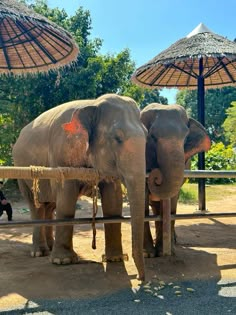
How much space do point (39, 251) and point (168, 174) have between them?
2.26m

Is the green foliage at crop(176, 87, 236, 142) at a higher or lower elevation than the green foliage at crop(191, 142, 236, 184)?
higher

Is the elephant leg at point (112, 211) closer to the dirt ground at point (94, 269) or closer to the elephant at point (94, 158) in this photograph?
the elephant at point (94, 158)

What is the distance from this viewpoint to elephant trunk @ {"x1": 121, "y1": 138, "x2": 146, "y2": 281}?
3.64m

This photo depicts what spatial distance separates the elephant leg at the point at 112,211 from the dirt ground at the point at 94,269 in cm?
16

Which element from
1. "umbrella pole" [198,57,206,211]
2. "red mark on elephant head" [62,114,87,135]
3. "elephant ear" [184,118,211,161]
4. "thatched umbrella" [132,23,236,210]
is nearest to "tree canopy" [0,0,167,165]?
"thatched umbrella" [132,23,236,210]

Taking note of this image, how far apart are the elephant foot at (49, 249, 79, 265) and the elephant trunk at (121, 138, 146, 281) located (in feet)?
4.06

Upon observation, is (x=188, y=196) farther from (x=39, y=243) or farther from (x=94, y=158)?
(x=94, y=158)

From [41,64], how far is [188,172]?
4.10 metres

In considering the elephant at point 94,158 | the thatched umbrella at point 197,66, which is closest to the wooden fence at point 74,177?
the elephant at point 94,158

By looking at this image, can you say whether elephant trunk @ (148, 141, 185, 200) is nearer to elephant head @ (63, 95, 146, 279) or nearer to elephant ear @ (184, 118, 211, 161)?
elephant head @ (63, 95, 146, 279)

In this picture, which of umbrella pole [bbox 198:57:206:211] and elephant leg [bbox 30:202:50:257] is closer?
elephant leg [bbox 30:202:50:257]

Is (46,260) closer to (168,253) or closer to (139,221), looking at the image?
(168,253)

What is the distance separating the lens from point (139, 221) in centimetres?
370

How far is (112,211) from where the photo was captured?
495cm
